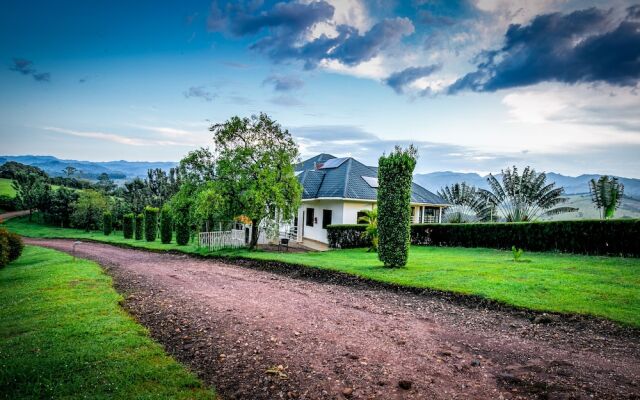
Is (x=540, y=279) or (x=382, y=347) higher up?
(x=540, y=279)

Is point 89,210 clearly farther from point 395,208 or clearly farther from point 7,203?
point 395,208

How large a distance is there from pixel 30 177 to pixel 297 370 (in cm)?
7597

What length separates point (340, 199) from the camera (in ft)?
81.4

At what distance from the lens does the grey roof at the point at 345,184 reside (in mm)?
26016

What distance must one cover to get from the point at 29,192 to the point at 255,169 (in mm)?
45664

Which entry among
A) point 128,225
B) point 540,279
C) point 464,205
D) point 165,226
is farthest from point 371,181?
point 128,225

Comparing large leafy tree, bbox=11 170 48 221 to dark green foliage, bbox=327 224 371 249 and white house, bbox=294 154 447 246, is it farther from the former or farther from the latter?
dark green foliage, bbox=327 224 371 249

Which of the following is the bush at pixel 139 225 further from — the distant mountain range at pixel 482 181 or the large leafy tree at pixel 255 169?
the distant mountain range at pixel 482 181

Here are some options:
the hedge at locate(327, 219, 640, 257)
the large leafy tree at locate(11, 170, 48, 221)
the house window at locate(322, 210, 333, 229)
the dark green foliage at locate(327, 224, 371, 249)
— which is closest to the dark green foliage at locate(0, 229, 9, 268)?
the hedge at locate(327, 219, 640, 257)

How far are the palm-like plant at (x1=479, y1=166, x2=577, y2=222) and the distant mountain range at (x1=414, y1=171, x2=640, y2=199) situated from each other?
372 inches

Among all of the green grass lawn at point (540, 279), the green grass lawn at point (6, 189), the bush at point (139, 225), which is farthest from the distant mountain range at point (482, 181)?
the green grass lawn at point (6, 189)

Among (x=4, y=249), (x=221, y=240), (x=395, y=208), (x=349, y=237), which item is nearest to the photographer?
(x=395, y=208)

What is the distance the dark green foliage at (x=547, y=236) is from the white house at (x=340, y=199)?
4609 millimetres

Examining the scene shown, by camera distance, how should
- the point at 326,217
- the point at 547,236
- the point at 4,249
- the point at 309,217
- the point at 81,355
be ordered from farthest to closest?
1. the point at 309,217
2. the point at 326,217
3. the point at 547,236
4. the point at 4,249
5. the point at 81,355
